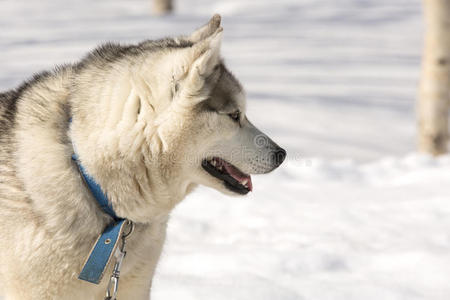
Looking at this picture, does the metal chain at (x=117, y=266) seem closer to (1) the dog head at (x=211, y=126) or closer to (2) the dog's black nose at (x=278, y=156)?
(1) the dog head at (x=211, y=126)

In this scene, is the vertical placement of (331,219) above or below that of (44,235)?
below

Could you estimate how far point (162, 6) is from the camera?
39.1ft

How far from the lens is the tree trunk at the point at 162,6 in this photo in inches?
466

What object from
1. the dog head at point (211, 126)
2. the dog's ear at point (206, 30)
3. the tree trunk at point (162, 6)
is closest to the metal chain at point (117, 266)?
the dog head at point (211, 126)

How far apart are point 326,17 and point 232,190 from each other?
33.9 feet

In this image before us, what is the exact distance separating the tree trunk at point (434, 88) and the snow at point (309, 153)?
43cm

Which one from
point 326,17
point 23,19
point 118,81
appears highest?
point 118,81

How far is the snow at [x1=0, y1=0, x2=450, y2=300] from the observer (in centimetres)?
342

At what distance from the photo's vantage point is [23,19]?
11.5m

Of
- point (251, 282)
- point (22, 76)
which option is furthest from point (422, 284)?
point (22, 76)

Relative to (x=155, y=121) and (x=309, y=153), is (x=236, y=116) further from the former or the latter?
(x=309, y=153)

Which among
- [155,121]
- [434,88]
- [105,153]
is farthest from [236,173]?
[434,88]

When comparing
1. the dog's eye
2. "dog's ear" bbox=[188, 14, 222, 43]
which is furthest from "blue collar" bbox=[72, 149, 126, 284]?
"dog's ear" bbox=[188, 14, 222, 43]

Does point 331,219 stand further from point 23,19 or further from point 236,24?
point 23,19
